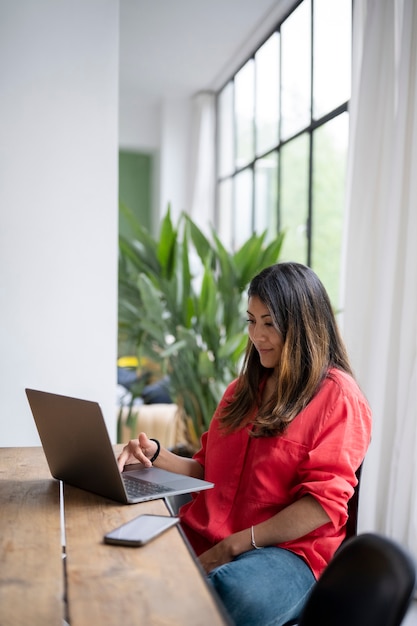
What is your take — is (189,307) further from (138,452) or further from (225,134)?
(225,134)

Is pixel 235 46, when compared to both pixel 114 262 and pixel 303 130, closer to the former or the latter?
pixel 303 130

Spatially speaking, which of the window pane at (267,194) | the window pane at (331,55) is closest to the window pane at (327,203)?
the window pane at (331,55)

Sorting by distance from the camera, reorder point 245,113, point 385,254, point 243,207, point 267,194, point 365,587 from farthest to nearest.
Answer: point 243,207 < point 245,113 < point 267,194 < point 385,254 < point 365,587

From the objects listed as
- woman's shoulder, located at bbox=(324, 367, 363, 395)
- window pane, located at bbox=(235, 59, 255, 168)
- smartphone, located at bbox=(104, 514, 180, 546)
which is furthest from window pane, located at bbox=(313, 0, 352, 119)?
smartphone, located at bbox=(104, 514, 180, 546)

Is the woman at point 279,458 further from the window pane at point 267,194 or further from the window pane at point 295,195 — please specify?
the window pane at point 267,194

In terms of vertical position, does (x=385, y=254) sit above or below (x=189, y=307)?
above

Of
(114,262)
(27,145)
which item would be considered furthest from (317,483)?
(27,145)

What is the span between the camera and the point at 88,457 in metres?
1.37

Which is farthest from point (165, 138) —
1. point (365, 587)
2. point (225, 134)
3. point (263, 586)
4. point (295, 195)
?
point (365, 587)

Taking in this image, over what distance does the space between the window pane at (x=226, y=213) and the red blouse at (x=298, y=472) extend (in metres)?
4.38

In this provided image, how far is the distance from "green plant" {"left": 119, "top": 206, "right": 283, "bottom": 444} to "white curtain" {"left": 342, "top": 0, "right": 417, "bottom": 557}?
644mm

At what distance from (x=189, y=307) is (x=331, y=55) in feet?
5.40

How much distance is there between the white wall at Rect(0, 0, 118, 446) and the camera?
8.84ft

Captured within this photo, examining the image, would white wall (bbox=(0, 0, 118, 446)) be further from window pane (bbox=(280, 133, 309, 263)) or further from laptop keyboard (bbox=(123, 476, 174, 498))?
window pane (bbox=(280, 133, 309, 263))
